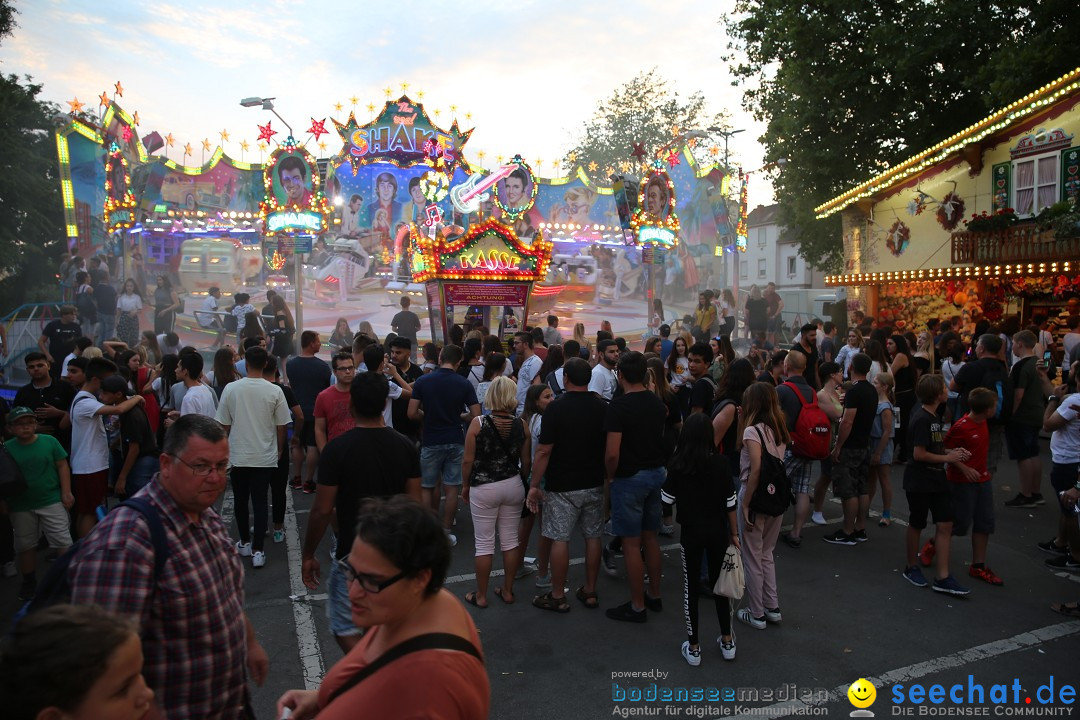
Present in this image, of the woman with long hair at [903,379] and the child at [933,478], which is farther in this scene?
the woman with long hair at [903,379]

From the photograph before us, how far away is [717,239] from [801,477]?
1995 centimetres

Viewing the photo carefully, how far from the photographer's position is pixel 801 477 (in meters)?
6.39

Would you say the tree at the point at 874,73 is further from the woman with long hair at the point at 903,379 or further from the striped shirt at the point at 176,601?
the striped shirt at the point at 176,601

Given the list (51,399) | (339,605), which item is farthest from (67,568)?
(51,399)

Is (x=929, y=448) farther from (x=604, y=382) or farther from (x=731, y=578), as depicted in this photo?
(x=604, y=382)

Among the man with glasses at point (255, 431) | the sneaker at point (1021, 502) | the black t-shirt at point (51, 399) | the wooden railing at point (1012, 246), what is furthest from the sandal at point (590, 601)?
the wooden railing at point (1012, 246)

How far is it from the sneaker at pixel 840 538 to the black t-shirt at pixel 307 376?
5.56 m

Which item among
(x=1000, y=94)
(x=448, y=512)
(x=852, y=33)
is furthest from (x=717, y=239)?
(x=448, y=512)

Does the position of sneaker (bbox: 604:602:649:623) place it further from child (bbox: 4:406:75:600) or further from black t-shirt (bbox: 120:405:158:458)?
child (bbox: 4:406:75:600)

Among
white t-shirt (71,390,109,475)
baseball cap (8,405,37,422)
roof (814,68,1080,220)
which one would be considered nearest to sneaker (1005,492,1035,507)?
white t-shirt (71,390,109,475)

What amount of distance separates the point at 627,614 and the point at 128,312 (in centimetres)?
1921

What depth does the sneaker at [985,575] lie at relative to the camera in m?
5.49

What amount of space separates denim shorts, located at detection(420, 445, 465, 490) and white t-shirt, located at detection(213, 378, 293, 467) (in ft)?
4.44

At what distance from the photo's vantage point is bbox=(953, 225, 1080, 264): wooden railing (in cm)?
1338
